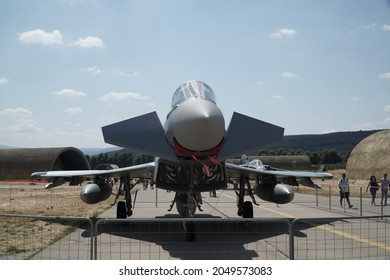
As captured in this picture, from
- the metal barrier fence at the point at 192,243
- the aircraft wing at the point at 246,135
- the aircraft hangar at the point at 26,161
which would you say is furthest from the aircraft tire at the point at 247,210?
the aircraft hangar at the point at 26,161

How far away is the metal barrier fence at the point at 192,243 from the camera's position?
7.65m

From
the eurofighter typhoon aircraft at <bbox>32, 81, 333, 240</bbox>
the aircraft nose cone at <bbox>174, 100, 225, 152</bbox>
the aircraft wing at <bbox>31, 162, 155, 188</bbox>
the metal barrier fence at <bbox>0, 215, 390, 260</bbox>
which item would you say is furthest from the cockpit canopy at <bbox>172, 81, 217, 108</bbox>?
the aircraft wing at <bbox>31, 162, 155, 188</bbox>

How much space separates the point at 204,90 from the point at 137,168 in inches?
169

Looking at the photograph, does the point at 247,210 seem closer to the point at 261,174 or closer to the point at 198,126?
the point at 261,174

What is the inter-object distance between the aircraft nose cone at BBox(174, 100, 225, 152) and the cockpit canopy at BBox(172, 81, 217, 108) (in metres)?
0.98

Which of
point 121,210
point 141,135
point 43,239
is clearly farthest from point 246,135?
point 121,210

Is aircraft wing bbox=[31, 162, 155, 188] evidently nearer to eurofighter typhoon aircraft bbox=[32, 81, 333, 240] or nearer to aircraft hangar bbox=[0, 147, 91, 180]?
eurofighter typhoon aircraft bbox=[32, 81, 333, 240]

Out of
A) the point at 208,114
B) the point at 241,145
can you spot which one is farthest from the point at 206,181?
the point at 208,114

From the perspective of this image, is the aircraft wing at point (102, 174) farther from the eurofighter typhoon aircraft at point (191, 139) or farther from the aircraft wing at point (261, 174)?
the aircraft wing at point (261, 174)

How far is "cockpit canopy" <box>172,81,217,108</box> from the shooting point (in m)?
9.08

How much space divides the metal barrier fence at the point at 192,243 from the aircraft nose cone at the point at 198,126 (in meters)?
1.62
